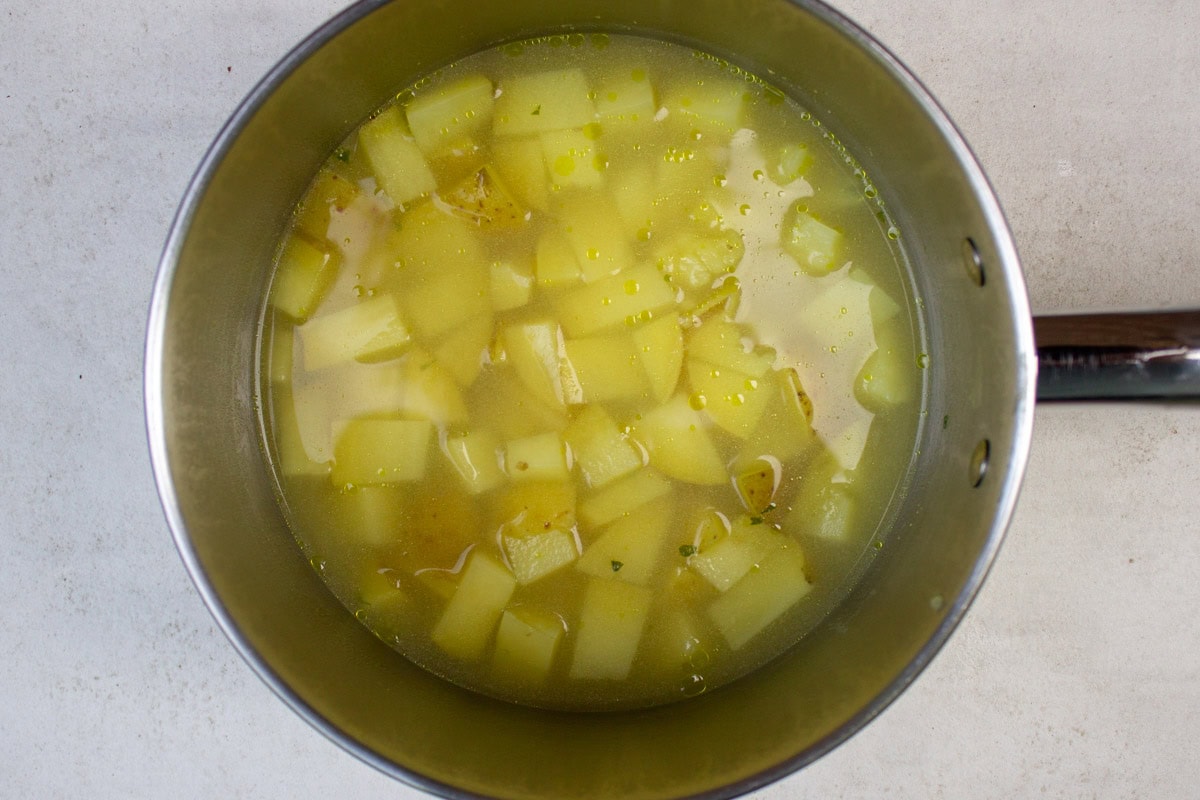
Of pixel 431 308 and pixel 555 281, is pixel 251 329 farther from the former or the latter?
pixel 555 281

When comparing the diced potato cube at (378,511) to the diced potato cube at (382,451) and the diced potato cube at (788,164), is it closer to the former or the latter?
the diced potato cube at (382,451)

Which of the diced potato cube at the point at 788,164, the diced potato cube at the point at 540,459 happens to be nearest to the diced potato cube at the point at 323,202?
the diced potato cube at the point at 540,459

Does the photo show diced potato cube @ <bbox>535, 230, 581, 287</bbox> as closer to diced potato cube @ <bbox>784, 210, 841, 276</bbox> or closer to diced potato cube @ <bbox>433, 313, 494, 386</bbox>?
diced potato cube @ <bbox>433, 313, 494, 386</bbox>

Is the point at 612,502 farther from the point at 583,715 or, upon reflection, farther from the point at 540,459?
the point at 583,715

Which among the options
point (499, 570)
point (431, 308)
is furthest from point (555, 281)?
point (499, 570)

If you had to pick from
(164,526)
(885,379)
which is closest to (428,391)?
(164,526)

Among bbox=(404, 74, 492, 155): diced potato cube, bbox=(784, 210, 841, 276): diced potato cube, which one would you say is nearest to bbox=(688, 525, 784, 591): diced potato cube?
bbox=(784, 210, 841, 276): diced potato cube

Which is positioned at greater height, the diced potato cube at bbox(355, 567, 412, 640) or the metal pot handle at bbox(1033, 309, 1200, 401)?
the metal pot handle at bbox(1033, 309, 1200, 401)
